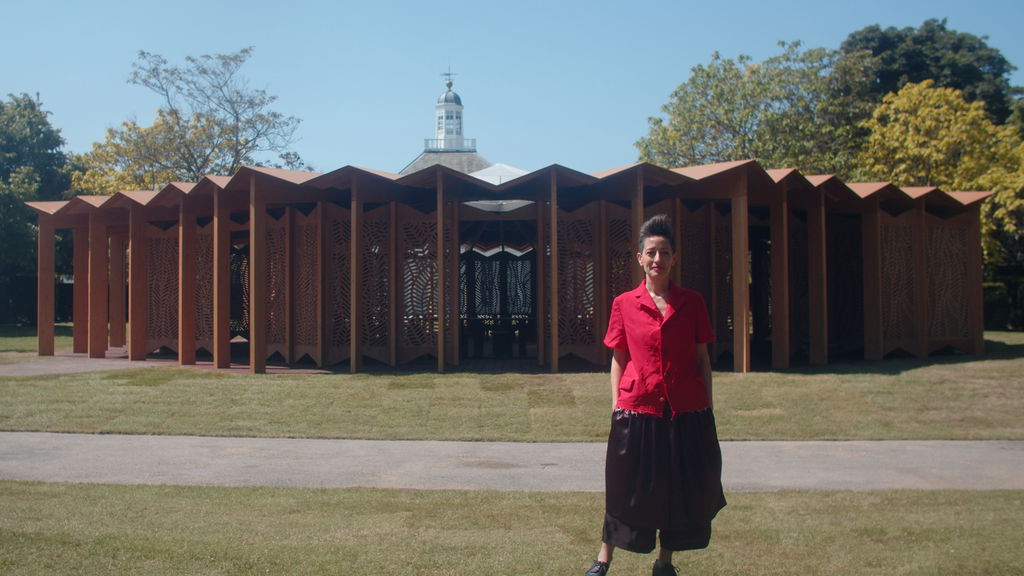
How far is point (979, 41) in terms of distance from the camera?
1624 inches

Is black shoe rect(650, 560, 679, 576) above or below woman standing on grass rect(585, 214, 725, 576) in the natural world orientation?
below

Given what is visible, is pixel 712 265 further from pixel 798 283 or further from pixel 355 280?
pixel 355 280

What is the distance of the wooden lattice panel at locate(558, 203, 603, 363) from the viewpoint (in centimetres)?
1578

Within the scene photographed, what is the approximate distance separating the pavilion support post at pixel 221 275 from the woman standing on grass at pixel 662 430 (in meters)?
12.2

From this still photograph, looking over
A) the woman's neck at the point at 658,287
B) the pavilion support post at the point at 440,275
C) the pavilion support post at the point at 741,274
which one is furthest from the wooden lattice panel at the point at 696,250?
the woman's neck at the point at 658,287

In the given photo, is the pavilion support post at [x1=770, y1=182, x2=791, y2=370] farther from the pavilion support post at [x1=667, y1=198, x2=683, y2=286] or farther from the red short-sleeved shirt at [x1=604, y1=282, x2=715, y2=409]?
the red short-sleeved shirt at [x1=604, y1=282, x2=715, y2=409]

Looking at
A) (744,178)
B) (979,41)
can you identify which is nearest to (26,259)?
(744,178)

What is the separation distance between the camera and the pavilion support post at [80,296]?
19891 millimetres

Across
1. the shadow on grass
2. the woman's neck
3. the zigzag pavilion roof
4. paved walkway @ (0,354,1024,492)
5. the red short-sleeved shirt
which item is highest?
the zigzag pavilion roof

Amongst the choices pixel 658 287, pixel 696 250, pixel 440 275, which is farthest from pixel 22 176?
pixel 658 287

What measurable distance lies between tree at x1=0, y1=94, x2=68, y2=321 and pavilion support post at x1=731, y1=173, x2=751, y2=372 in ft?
86.8

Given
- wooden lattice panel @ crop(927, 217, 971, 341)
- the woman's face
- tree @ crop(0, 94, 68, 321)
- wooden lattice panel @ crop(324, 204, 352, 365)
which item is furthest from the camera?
tree @ crop(0, 94, 68, 321)

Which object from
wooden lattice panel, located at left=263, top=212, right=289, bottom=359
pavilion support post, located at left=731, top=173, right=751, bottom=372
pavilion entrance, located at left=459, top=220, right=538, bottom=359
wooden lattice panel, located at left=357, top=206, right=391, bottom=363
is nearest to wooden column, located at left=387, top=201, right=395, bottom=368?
wooden lattice panel, located at left=357, top=206, right=391, bottom=363

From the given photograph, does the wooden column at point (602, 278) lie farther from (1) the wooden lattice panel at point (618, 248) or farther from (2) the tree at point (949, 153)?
(2) the tree at point (949, 153)
